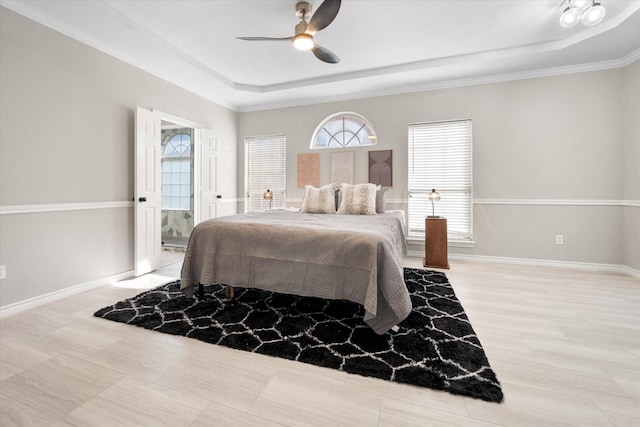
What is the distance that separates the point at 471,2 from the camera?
2514mm

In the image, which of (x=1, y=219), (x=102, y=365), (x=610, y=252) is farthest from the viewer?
(x=610, y=252)

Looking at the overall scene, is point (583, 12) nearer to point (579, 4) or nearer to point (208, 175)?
point (579, 4)

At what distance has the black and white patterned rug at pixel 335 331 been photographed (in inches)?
60.6

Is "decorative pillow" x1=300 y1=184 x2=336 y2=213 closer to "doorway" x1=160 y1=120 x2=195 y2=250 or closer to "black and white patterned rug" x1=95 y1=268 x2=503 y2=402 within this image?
"black and white patterned rug" x1=95 y1=268 x2=503 y2=402

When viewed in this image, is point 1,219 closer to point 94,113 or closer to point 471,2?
point 94,113

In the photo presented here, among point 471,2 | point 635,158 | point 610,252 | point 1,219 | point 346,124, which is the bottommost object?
point 610,252

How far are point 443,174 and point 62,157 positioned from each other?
4675 millimetres

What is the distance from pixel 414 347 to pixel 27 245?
3.35m

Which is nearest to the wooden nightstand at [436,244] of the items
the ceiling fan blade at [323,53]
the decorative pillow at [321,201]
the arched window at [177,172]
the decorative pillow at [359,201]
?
the decorative pillow at [359,201]

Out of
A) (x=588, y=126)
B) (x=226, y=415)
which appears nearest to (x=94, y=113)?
(x=226, y=415)

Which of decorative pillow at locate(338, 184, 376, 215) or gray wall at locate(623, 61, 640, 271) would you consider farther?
decorative pillow at locate(338, 184, 376, 215)

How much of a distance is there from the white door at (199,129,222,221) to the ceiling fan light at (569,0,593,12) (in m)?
4.69

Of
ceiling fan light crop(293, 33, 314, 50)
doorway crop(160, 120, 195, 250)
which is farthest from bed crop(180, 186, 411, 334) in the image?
doorway crop(160, 120, 195, 250)

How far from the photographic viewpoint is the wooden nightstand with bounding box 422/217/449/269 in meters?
3.70
